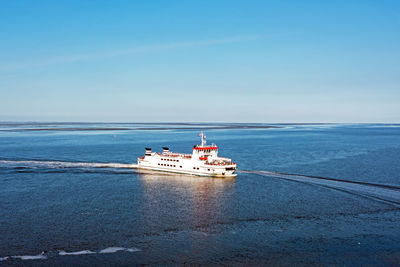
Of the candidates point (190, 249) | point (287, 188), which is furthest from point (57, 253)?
point (287, 188)

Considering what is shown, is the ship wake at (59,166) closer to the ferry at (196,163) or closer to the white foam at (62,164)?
the white foam at (62,164)

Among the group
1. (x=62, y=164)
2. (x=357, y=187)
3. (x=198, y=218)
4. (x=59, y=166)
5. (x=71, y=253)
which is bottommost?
(x=71, y=253)

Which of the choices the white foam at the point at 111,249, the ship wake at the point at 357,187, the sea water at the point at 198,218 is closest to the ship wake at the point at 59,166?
the sea water at the point at 198,218

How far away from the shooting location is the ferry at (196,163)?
85.9 m

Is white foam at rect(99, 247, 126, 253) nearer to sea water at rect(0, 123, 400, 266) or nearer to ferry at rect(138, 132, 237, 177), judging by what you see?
sea water at rect(0, 123, 400, 266)

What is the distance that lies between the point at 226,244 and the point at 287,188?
113ft

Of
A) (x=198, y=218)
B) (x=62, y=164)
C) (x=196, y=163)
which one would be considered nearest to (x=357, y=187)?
(x=198, y=218)

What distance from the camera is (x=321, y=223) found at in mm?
48344

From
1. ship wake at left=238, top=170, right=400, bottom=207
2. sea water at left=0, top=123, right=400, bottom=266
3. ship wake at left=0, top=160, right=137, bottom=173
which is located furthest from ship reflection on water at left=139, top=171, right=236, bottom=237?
ship wake at left=238, top=170, right=400, bottom=207

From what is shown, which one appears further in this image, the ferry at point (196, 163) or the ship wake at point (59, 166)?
the ship wake at point (59, 166)

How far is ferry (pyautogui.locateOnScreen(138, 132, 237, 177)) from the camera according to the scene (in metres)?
85.9

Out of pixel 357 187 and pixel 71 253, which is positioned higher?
pixel 357 187

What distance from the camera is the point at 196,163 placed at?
292ft

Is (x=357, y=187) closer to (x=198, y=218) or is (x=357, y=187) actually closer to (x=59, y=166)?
(x=198, y=218)
